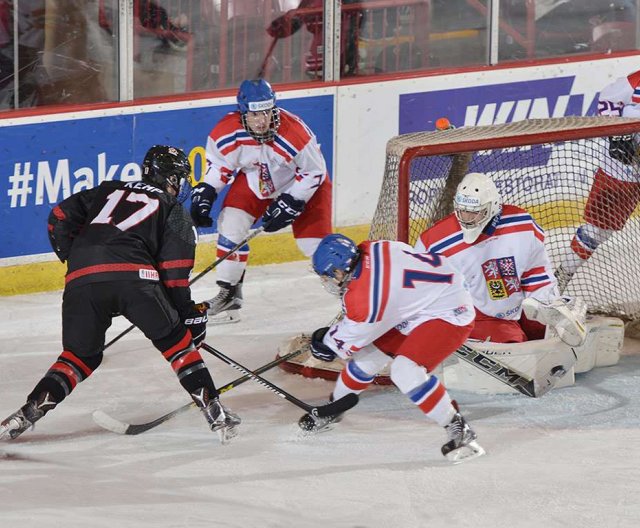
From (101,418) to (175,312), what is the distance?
0.52 meters

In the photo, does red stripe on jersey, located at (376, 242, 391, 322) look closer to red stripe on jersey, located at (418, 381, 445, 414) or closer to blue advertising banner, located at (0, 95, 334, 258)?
red stripe on jersey, located at (418, 381, 445, 414)

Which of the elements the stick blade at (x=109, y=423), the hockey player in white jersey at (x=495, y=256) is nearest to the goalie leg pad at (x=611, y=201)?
the hockey player in white jersey at (x=495, y=256)

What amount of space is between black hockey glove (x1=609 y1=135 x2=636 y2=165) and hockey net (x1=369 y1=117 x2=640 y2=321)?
1.2 inches

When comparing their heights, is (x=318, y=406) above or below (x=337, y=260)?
below

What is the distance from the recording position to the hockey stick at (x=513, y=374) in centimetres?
482

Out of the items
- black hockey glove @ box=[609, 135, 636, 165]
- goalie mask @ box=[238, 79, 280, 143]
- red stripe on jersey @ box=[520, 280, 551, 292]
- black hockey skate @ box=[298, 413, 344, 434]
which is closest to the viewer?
black hockey skate @ box=[298, 413, 344, 434]

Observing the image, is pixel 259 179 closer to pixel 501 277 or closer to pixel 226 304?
pixel 226 304

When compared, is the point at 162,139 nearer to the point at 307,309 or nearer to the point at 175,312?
the point at 307,309

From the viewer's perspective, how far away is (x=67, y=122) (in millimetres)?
6195

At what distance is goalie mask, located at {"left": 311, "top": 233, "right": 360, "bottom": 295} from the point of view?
414cm

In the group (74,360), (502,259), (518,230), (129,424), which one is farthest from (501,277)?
(74,360)

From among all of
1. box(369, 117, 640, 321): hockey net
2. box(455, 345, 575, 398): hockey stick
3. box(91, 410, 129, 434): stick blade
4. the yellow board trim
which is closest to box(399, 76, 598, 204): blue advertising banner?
the yellow board trim

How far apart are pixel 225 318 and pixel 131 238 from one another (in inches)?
65.4

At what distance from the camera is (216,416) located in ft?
14.4
